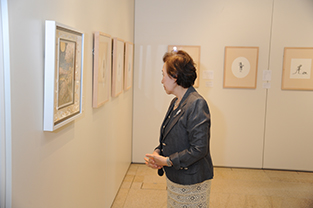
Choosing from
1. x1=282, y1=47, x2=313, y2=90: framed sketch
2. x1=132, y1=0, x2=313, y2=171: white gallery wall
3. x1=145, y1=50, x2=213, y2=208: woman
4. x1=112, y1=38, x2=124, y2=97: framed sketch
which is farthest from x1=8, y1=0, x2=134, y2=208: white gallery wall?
x1=282, y1=47, x2=313, y2=90: framed sketch

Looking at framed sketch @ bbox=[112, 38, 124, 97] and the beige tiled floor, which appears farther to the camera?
the beige tiled floor

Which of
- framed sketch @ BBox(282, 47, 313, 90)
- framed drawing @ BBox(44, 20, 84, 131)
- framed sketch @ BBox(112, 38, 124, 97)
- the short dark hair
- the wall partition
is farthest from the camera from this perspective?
framed sketch @ BBox(282, 47, 313, 90)

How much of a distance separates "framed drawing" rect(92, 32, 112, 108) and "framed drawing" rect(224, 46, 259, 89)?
2.68 metres

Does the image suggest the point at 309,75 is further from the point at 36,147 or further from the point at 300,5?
the point at 36,147

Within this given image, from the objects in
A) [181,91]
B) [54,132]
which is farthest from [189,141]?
[54,132]

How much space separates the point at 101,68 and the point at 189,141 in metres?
1.12

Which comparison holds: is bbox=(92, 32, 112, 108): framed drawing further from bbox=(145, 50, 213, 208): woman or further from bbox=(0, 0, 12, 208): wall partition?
bbox=(0, 0, 12, 208): wall partition

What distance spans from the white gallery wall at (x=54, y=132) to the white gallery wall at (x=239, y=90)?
1.84 m

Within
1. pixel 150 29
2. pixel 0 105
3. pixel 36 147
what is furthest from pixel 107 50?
pixel 150 29

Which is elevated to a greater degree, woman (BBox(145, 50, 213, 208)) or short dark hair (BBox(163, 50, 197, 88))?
short dark hair (BBox(163, 50, 197, 88))

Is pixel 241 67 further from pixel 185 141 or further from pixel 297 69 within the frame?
pixel 185 141

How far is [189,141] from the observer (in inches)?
90.0

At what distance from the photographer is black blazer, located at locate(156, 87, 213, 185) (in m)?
2.21

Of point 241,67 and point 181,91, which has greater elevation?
point 241,67
